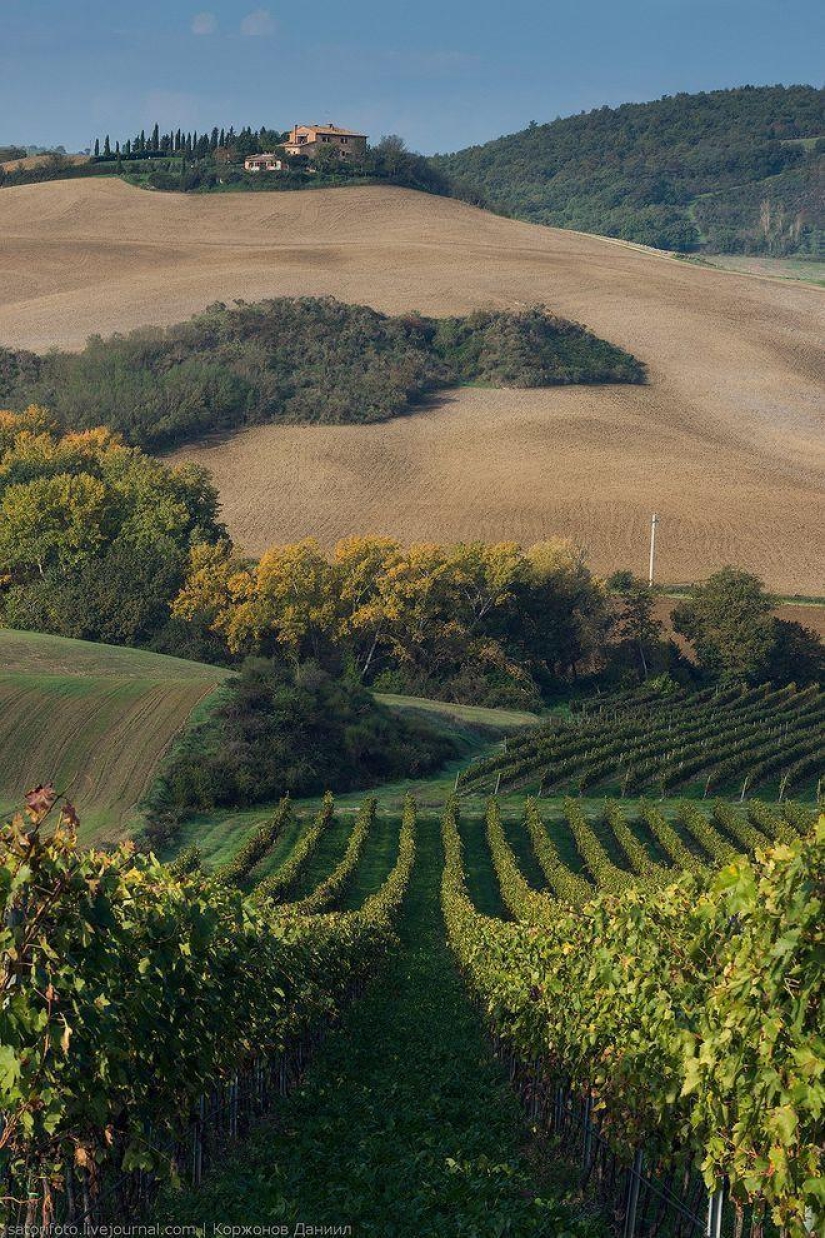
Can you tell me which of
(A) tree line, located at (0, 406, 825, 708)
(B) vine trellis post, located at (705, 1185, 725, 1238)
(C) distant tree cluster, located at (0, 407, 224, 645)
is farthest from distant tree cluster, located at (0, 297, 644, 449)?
(B) vine trellis post, located at (705, 1185, 725, 1238)

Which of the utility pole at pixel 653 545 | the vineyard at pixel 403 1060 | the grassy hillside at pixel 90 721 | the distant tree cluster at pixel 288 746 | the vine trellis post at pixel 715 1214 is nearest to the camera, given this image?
the vineyard at pixel 403 1060

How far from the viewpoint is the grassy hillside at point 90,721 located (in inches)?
2137

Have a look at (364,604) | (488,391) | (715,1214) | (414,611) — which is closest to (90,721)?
(364,604)

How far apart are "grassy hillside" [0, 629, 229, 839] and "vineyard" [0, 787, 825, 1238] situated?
28.7 m

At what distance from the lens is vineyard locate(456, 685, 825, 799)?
62000mm

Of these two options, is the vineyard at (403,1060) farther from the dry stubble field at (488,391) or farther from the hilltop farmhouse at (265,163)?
the hilltop farmhouse at (265,163)

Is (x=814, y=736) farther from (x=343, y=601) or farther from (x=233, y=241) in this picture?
(x=233, y=241)

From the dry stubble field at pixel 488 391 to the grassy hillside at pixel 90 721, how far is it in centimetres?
3492

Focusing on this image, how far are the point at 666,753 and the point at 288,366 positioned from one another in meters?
79.9

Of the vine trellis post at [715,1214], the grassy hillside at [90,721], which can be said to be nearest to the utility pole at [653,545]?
the grassy hillside at [90,721]

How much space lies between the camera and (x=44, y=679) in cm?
6116

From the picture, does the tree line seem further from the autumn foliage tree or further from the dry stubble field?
the dry stubble field

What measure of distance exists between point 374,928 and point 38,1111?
2161cm

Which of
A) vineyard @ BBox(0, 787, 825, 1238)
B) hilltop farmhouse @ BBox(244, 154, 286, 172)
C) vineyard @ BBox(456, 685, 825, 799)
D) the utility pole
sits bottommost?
vineyard @ BBox(456, 685, 825, 799)
